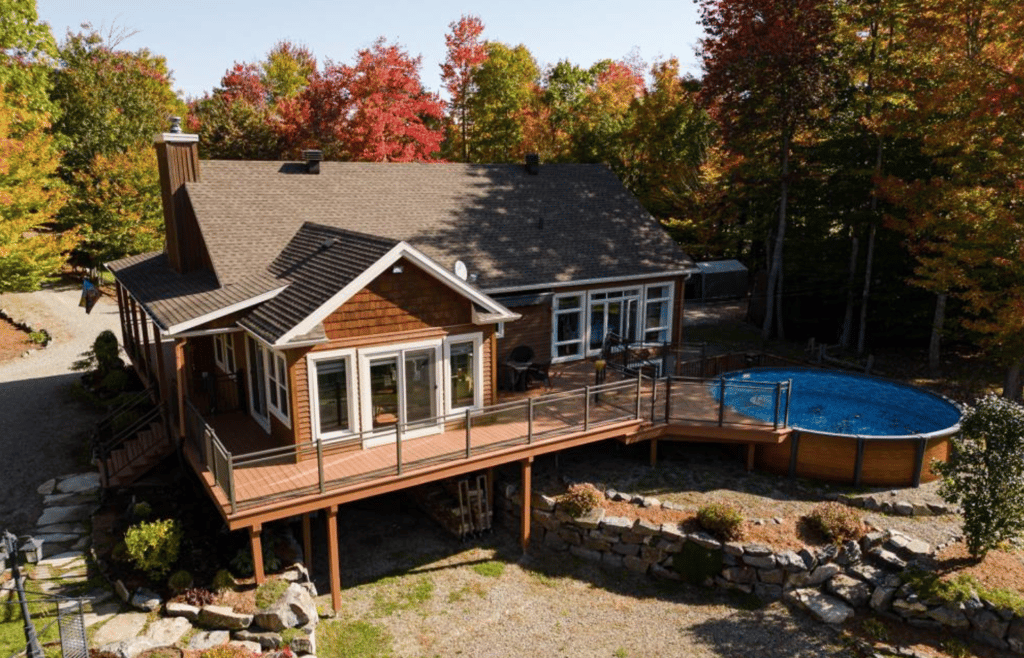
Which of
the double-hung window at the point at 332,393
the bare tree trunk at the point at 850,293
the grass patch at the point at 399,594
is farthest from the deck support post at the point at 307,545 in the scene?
the bare tree trunk at the point at 850,293

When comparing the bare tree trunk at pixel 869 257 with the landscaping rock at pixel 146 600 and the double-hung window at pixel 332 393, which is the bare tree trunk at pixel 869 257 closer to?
the double-hung window at pixel 332 393

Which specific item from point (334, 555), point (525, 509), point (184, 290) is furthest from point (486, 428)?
point (184, 290)

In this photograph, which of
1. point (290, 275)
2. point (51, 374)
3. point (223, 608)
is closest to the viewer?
point (223, 608)

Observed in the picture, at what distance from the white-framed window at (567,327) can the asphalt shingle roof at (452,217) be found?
82 centimetres

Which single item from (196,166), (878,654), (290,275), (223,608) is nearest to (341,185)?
(196,166)

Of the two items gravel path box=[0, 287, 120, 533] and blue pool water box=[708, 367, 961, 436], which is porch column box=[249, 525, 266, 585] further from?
blue pool water box=[708, 367, 961, 436]

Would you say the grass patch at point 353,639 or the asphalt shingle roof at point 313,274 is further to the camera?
the asphalt shingle roof at point 313,274

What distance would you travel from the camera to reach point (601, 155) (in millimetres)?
36500

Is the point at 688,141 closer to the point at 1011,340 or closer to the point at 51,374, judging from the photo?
the point at 1011,340

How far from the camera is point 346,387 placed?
558 inches

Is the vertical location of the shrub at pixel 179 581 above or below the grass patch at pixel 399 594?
above

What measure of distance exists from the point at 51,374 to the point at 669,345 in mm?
21832

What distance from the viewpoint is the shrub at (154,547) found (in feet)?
40.1

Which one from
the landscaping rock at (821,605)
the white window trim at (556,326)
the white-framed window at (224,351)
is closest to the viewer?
the landscaping rock at (821,605)
